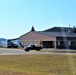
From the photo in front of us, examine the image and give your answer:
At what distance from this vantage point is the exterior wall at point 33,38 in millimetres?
87469

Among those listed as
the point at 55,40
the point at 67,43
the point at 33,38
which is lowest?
the point at 67,43

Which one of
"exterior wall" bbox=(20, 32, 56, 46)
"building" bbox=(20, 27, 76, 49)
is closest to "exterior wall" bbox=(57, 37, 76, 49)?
"building" bbox=(20, 27, 76, 49)

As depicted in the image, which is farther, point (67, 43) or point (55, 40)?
point (67, 43)

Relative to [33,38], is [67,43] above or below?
below

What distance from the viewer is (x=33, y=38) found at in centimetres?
9319

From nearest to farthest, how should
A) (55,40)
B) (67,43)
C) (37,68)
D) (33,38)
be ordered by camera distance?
(37,68) → (55,40) → (67,43) → (33,38)

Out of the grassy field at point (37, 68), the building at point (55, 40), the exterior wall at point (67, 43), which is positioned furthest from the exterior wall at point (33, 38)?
the grassy field at point (37, 68)

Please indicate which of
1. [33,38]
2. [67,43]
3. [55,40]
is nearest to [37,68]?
[55,40]

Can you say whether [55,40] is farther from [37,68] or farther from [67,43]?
[37,68]

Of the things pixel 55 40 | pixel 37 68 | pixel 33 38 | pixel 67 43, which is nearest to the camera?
pixel 37 68

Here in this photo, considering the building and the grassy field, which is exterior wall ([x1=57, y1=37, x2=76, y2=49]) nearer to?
the building

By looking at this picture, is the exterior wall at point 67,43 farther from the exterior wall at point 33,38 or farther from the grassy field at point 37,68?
the grassy field at point 37,68

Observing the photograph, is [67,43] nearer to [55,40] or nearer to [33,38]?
[55,40]

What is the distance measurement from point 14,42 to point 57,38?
23.7 meters
